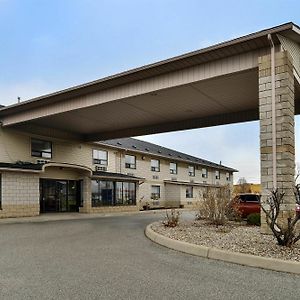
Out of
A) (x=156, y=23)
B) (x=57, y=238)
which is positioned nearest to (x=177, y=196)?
(x=156, y=23)

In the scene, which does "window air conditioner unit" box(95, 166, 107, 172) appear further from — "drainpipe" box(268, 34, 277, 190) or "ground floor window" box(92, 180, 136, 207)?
"drainpipe" box(268, 34, 277, 190)

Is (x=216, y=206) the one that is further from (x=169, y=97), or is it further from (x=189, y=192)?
(x=189, y=192)

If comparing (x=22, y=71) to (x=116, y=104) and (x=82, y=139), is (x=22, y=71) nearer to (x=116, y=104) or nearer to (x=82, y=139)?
(x=82, y=139)

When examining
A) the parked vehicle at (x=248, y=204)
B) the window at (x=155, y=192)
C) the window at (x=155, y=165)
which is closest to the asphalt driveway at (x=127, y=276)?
the parked vehicle at (x=248, y=204)

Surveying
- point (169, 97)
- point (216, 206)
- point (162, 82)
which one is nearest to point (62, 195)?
point (169, 97)

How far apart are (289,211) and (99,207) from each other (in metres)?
18.0

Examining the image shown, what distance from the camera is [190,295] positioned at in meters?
5.42

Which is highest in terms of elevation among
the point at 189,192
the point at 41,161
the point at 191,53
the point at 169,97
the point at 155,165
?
the point at 191,53

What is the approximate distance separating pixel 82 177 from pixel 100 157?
A: 3.80 metres

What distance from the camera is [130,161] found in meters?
33.2

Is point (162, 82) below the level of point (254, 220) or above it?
above

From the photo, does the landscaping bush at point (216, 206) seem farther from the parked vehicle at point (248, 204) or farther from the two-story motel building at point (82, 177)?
the two-story motel building at point (82, 177)

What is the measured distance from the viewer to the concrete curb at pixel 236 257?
6.94 m

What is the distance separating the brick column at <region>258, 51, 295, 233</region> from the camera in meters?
11.0
